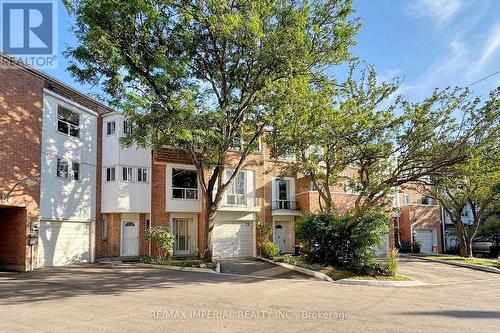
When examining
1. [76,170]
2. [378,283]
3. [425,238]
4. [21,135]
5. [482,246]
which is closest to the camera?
[378,283]

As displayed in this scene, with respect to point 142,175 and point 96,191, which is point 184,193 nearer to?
point 142,175

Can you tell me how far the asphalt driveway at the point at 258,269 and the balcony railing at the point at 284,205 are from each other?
5.20 m

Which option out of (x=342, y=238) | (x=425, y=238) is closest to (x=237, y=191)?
(x=342, y=238)

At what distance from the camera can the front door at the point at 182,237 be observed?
2467cm

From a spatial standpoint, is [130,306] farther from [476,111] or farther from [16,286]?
[476,111]

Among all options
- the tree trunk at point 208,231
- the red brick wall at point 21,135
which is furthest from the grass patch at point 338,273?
the red brick wall at point 21,135

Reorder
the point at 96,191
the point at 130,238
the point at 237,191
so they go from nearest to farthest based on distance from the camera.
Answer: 1. the point at 96,191
2. the point at 130,238
3. the point at 237,191

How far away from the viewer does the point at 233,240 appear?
2550 centimetres

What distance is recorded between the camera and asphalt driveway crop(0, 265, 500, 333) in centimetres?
868

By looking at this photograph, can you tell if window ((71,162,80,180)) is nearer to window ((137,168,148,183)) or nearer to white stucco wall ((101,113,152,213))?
white stucco wall ((101,113,152,213))

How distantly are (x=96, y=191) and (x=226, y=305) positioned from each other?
47.1ft

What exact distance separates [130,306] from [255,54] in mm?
11074

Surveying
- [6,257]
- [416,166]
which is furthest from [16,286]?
[416,166]

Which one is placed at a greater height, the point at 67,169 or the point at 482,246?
the point at 67,169
